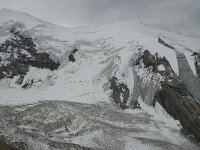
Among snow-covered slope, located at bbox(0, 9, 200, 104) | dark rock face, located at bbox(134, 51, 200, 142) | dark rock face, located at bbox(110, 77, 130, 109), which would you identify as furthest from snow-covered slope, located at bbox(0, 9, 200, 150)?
dark rock face, located at bbox(134, 51, 200, 142)

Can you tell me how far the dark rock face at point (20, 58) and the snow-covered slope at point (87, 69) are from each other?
166cm

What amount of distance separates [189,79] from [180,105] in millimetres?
7922

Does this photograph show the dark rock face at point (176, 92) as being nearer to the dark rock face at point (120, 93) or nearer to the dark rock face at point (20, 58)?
the dark rock face at point (120, 93)

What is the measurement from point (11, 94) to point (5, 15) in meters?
47.8

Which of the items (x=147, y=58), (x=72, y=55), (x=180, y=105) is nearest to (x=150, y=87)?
(x=147, y=58)

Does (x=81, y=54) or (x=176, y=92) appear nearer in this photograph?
(x=176, y=92)

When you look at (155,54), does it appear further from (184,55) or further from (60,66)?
(60,66)

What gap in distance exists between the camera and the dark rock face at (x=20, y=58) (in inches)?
2482

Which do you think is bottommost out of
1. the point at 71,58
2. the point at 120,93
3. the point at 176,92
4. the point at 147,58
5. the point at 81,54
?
the point at 120,93

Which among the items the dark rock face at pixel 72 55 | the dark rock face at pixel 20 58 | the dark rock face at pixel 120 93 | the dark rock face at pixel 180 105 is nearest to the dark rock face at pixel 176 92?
the dark rock face at pixel 180 105

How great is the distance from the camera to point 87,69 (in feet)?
193

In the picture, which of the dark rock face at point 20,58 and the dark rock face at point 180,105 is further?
the dark rock face at point 20,58

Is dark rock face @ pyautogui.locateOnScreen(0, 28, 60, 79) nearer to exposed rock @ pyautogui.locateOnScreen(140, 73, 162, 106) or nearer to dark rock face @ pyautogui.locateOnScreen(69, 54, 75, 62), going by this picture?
dark rock face @ pyautogui.locateOnScreen(69, 54, 75, 62)

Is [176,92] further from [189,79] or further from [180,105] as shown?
[189,79]
